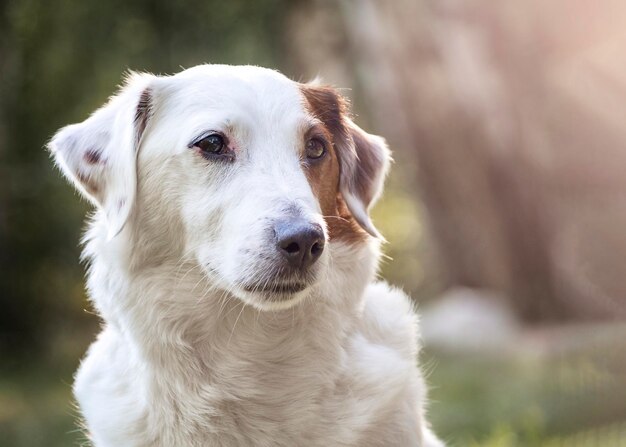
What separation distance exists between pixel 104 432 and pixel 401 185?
13.0 meters

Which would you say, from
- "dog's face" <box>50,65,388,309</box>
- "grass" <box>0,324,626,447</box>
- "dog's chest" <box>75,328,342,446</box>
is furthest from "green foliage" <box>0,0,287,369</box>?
"dog's chest" <box>75,328,342,446</box>

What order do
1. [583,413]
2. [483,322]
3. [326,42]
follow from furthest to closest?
[326,42] → [483,322] → [583,413]

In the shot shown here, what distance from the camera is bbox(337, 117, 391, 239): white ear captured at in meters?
3.75

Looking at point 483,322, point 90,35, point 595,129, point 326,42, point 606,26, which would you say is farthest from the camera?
point 326,42

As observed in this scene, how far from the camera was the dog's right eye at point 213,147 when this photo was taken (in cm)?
348

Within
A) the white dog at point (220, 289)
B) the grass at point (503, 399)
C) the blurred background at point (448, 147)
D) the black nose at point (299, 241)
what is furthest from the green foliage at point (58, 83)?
the black nose at point (299, 241)

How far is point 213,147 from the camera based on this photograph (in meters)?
3.49

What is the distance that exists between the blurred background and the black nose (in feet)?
16.0

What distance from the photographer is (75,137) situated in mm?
3678

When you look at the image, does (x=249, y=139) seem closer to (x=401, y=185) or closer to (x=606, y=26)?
(x=606, y=26)

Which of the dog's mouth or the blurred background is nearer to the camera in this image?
the dog's mouth

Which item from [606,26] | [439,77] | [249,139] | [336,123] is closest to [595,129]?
[606,26]

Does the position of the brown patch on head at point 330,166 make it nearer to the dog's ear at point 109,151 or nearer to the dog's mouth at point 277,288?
the dog's mouth at point 277,288

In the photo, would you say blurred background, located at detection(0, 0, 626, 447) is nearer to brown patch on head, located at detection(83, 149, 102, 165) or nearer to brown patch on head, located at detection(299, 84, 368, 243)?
brown patch on head, located at detection(299, 84, 368, 243)
